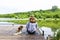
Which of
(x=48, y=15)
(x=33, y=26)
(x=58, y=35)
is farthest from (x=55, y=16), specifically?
(x=33, y=26)

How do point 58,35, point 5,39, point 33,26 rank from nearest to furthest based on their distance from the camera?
point 5,39
point 33,26
point 58,35

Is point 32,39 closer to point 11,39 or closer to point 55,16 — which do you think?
point 11,39

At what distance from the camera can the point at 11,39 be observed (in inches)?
212

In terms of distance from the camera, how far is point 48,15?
19438 millimetres

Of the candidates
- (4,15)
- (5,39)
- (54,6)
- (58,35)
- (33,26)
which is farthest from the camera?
(4,15)

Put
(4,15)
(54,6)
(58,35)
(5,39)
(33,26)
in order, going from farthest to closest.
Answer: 1. (4,15)
2. (54,6)
3. (58,35)
4. (33,26)
5. (5,39)

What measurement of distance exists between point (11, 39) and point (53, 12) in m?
14.7

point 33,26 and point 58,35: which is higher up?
point 33,26

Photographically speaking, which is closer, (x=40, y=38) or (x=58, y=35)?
(x=40, y=38)

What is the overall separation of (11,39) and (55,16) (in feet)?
45.2

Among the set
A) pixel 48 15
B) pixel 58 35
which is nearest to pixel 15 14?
pixel 48 15

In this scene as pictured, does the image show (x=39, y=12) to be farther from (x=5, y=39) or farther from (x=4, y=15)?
(x=5, y=39)

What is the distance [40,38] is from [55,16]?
13.5 meters

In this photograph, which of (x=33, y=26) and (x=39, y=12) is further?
(x=39, y=12)
